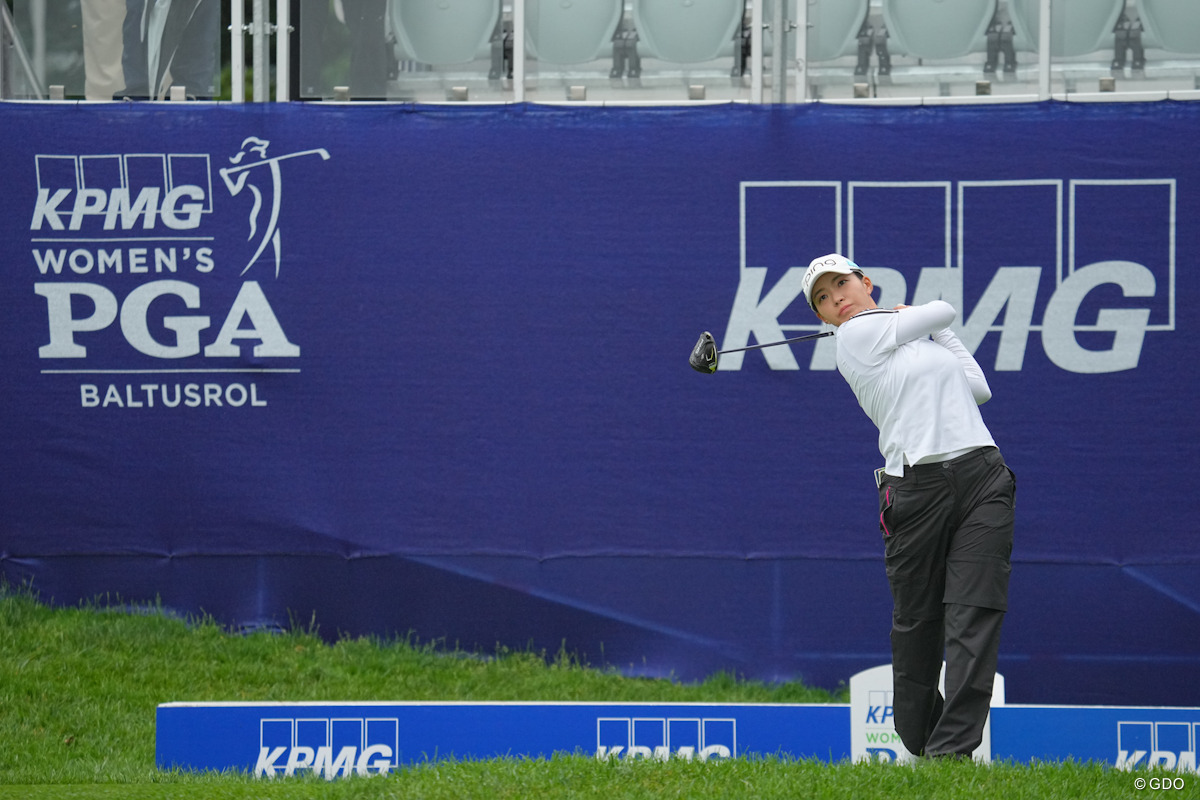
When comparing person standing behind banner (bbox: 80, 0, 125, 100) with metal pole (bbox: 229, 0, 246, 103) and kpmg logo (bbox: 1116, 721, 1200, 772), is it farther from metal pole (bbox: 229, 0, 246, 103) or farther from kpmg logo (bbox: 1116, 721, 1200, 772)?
kpmg logo (bbox: 1116, 721, 1200, 772)

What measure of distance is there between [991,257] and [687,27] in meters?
1.98

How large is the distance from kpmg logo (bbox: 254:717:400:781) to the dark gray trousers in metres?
2.08

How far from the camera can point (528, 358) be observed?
6.57 metres

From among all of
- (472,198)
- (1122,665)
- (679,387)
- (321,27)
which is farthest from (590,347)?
(1122,665)

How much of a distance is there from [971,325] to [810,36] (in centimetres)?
171

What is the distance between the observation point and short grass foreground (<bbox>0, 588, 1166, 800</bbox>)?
3.73 metres

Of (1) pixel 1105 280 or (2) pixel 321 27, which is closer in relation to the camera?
(1) pixel 1105 280

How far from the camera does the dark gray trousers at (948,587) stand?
3.75 m

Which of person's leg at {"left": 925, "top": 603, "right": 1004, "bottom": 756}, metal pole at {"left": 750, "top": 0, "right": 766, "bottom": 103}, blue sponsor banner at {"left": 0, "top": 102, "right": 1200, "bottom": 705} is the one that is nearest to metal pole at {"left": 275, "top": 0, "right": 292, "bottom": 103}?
blue sponsor banner at {"left": 0, "top": 102, "right": 1200, "bottom": 705}

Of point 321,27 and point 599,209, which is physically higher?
point 321,27

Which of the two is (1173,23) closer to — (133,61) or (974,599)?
(974,599)

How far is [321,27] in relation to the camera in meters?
6.79

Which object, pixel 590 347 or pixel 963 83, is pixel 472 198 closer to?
pixel 590 347

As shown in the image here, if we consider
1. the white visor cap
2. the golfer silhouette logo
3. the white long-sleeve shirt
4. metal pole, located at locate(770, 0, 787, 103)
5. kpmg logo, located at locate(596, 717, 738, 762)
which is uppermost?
metal pole, located at locate(770, 0, 787, 103)
